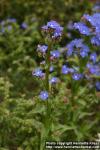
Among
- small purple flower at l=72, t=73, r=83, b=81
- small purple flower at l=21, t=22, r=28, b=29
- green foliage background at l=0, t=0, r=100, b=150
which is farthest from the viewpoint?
small purple flower at l=21, t=22, r=28, b=29

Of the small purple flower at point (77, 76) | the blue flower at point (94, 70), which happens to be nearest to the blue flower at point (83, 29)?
the small purple flower at point (77, 76)

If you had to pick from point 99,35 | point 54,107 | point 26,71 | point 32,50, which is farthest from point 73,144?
point 32,50

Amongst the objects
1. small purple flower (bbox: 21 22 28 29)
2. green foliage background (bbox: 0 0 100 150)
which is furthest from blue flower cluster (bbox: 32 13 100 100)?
small purple flower (bbox: 21 22 28 29)

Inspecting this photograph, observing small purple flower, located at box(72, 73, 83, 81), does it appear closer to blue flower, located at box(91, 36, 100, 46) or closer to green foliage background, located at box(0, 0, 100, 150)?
green foliage background, located at box(0, 0, 100, 150)

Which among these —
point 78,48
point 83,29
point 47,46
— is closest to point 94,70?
point 78,48

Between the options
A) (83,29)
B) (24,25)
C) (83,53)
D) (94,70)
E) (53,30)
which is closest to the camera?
A: (53,30)

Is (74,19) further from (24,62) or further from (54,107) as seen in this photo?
(54,107)

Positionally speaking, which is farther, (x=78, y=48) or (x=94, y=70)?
(x=94, y=70)

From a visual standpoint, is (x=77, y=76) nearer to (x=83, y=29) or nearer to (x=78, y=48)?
(x=78, y=48)
